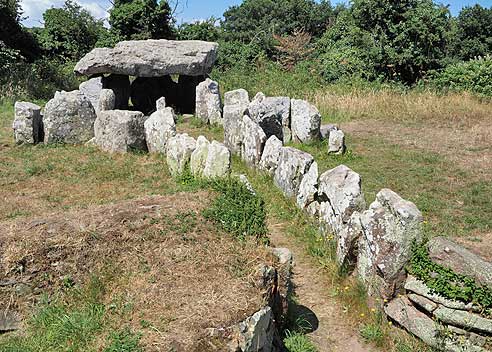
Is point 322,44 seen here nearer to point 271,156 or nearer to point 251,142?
point 251,142

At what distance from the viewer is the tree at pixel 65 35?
2700 centimetres

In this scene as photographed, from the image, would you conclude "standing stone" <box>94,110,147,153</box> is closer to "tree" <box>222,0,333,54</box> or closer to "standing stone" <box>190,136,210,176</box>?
"standing stone" <box>190,136,210,176</box>

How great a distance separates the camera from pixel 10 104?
18062 mm

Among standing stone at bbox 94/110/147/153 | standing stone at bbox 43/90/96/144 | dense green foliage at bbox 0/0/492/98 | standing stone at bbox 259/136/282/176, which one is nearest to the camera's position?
standing stone at bbox 259/136/282/176

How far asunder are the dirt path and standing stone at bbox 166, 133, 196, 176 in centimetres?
289

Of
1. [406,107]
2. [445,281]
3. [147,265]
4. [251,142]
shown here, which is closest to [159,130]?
[251,142]

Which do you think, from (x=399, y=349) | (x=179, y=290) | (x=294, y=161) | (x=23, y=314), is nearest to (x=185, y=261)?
(x=179, y=290)

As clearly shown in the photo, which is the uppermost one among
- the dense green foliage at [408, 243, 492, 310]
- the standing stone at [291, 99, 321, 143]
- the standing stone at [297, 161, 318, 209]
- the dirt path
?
the standing stone at [291, 99, 321, 143]

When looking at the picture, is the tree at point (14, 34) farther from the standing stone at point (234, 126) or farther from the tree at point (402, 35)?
the tree at point (402, 35)

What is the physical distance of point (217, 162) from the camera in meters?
9.44

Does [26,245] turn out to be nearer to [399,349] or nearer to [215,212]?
[215,212]

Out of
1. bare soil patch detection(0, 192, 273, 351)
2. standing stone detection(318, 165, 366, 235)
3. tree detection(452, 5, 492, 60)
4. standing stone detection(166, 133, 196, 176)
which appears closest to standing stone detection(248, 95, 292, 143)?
standing stone detection(166, 133, 196, 176)

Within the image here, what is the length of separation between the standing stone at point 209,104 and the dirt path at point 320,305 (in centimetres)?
841

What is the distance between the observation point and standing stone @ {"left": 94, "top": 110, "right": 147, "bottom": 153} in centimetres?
1272
